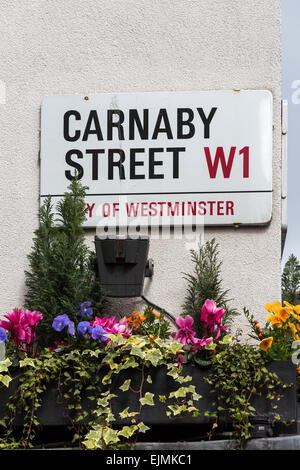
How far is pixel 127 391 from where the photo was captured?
13.6ft

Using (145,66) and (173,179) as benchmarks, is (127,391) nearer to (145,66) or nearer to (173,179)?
(173,179)

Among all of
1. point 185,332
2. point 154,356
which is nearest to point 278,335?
point 185,332

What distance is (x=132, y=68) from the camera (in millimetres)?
5293

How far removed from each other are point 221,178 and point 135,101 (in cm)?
84

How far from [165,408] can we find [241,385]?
1.47ft

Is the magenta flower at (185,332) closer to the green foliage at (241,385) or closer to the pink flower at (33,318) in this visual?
the green foliage at (241,385)

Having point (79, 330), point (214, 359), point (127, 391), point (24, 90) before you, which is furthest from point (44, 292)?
point (24, 90)

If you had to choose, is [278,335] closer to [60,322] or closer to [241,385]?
[241,385]

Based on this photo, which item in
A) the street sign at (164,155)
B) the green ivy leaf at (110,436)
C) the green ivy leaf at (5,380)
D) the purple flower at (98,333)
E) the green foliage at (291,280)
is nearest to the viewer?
the green ivy leaf at (110,436)

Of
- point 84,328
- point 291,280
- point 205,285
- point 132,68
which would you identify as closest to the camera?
point 84,328

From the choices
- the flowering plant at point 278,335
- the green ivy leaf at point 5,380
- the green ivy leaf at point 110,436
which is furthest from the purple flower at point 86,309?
the flowering plant at point 278,335

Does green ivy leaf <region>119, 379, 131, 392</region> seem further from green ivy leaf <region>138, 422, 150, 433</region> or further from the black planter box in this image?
green ivy leaf <region>138, 422, 150, 433</region>

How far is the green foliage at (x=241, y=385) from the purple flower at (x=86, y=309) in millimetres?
878

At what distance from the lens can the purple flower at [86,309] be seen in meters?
4.54
